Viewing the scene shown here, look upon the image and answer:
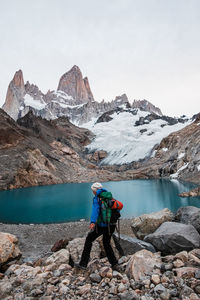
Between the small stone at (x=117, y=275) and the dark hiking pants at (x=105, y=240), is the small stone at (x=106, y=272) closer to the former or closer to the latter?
the small stone at (x=117, y=275)

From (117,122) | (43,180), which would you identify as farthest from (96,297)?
(117,122)

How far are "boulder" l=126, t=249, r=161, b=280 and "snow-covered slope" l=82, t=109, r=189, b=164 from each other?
92097 mm

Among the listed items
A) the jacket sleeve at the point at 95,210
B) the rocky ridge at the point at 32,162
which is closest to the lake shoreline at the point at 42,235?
the jacket sleeve at the point at 95,210

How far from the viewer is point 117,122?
157750 millimetres

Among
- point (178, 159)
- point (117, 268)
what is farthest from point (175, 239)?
point (178, 159)

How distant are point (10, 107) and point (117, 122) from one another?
334 ft

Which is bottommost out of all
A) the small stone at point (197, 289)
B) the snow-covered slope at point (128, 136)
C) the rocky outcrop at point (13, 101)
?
the small stone at point (197, 289)

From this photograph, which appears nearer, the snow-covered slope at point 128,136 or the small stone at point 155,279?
the small stone at point 155,279

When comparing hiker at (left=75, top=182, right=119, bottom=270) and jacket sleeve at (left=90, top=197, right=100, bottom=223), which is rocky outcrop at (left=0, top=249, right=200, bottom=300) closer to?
hiker at (left=75, top=182, right=119, bottom=270)

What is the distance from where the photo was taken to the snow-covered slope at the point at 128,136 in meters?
102

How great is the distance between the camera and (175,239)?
650cm

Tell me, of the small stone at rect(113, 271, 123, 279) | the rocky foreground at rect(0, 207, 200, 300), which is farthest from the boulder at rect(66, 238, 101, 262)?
the small stone at rect(113, 271, 123, 279)

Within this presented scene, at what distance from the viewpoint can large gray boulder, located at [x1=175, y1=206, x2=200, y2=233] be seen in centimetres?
850

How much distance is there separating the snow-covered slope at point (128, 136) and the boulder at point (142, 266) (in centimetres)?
9210
